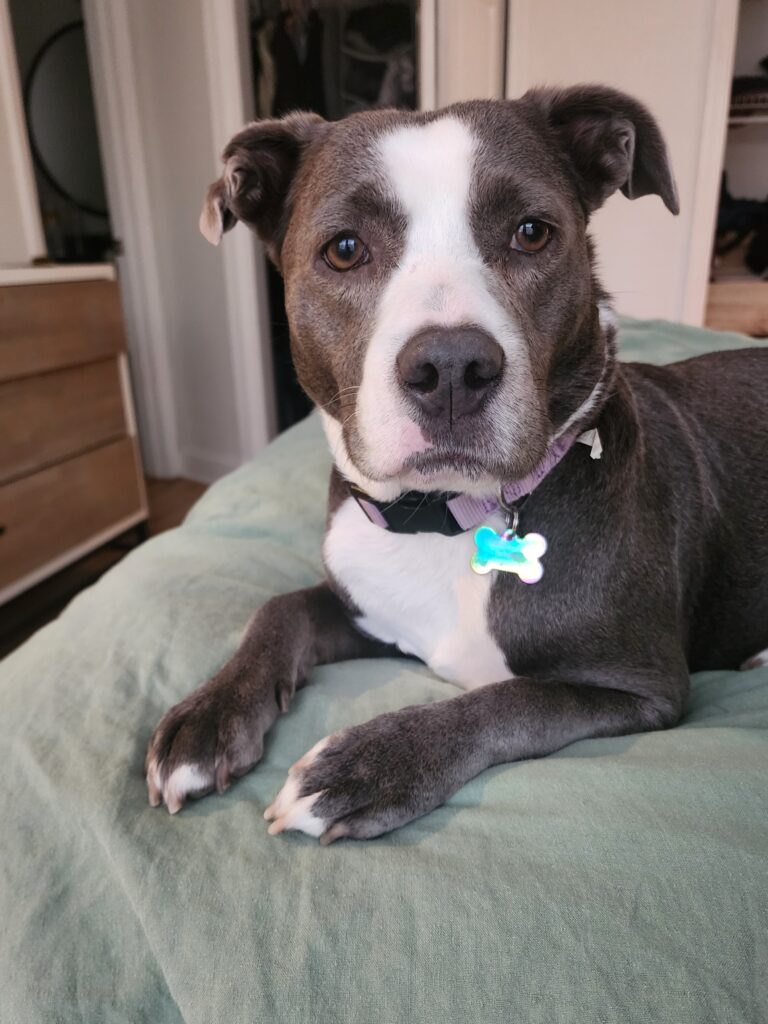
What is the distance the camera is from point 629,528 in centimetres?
127

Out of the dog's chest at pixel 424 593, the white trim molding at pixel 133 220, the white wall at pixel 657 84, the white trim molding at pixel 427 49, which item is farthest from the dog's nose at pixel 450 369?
the white trim molding at pixel 133 220

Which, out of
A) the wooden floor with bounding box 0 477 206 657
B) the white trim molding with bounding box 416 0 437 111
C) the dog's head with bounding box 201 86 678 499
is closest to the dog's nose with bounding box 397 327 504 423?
the dog's head with bounding box 201 86 678 499

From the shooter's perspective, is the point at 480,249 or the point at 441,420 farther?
the point at 480,249

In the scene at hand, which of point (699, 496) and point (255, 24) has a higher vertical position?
point (255, 24)

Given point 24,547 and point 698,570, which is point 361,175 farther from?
point 24,547

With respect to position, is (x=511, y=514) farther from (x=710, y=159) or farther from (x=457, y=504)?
(x=710, y=159)

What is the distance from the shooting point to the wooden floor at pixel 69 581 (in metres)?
3.09

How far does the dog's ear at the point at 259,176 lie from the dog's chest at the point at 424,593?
1.82 ft

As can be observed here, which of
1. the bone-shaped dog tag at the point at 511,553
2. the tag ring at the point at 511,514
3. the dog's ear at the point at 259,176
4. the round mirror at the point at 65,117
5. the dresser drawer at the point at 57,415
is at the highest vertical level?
the round mirror at the point at 65,117

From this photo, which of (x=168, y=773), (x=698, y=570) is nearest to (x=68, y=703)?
(x=168, y=773)

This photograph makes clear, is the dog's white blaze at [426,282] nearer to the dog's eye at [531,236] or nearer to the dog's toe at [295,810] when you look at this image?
the dog's eye at [531,236]

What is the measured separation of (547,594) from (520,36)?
369 cm

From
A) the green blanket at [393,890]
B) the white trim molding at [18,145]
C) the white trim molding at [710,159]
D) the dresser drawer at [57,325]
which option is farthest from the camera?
the white trim molding at [710,159]

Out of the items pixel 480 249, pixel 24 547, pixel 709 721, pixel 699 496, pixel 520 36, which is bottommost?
pixel 24 547
